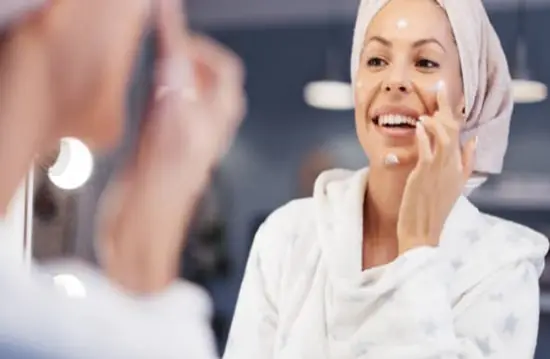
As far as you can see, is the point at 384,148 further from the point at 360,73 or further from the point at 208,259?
the point at 208,259

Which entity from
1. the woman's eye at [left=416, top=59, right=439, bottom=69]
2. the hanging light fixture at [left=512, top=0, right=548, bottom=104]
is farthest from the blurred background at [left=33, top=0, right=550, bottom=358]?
the woman's eye at [left=416, top=59, right=439, bottom=69]

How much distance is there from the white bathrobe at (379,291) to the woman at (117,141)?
0.13m

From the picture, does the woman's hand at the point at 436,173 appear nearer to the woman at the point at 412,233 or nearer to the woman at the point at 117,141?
the woman at the point at 412,233

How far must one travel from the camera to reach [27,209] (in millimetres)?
1302

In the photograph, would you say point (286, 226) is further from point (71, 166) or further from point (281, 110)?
point (71, 166)

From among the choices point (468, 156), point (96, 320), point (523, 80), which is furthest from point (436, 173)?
point (96, 320)

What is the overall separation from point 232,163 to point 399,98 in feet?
0.86

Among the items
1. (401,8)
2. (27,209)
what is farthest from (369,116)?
(27,209)

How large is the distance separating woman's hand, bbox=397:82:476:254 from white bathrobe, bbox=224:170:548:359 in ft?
0.06

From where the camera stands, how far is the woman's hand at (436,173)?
1.09 metres

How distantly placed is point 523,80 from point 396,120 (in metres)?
→ 0.17

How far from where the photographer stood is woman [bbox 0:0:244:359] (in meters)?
1.22

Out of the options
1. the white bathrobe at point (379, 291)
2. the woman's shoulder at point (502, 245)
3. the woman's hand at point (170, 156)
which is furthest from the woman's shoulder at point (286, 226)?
the woman's shoulder at point (502, 245)

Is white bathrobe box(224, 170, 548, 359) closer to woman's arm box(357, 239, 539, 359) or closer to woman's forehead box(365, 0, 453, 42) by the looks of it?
woman's arm box(357, 239, 539, 359)
